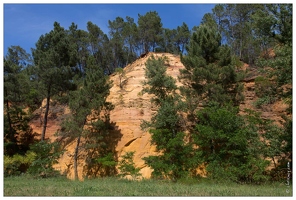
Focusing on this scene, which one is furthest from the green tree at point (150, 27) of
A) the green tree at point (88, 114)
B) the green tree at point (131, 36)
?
the green tree at point (88, 114)

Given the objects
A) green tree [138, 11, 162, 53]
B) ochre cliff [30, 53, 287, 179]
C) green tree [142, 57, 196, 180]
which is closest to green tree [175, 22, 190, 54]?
green tree [138, 11, 162, 53]

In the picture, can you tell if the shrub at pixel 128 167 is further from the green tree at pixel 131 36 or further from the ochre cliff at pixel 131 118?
the green tree at pixel 131 36

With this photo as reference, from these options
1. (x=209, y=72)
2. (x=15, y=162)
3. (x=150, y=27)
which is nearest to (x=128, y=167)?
(x=15, y=162)

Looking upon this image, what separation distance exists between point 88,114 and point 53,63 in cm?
617

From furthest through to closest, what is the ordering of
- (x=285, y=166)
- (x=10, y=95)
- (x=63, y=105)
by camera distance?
(x=63, y=105) < (x=10, y=95) < (x=285, y=166)

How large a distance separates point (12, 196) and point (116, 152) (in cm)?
1231

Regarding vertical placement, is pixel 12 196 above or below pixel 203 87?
below

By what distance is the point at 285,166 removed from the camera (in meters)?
16.1

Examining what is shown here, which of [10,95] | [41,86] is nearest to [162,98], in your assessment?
[41,86]

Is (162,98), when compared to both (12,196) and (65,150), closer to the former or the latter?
(65,150)

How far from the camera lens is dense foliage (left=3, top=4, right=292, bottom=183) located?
15852mm

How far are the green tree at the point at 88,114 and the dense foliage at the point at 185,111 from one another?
0.07m

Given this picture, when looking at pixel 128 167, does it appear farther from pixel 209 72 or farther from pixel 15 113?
pixel 15 113

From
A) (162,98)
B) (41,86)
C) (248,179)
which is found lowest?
(248,179)
